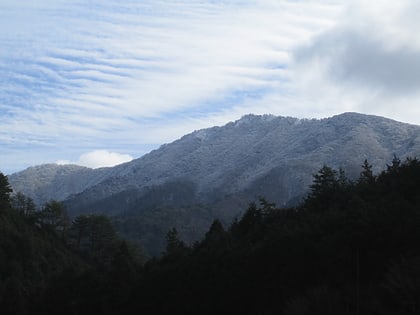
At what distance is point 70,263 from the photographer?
96750mm

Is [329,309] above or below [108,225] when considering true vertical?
below

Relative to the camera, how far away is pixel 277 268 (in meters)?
49.4

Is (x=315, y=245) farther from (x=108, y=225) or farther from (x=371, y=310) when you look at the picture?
(x=108, y=225)

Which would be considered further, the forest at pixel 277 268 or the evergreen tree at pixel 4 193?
the evergreen tree at pixel 4 193

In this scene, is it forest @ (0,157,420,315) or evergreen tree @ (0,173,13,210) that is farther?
evergreen tree @ (0,173,13,210)

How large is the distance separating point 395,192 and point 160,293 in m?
23.6

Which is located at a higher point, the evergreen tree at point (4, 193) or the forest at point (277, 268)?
the evergreen tree at point (4, 193)

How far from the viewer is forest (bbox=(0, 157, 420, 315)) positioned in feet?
115

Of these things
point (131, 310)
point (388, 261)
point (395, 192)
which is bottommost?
point (131, 310)

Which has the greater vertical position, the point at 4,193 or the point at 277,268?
the point at 4,193

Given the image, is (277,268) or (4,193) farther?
(4,193)

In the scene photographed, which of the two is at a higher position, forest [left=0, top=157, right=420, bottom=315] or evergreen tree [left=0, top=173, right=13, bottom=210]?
evergreen tree [left=0, top=173, right=13, bottom=210]

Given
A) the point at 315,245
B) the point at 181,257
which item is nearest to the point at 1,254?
the point at 181,257

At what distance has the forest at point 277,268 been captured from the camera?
115 ft
